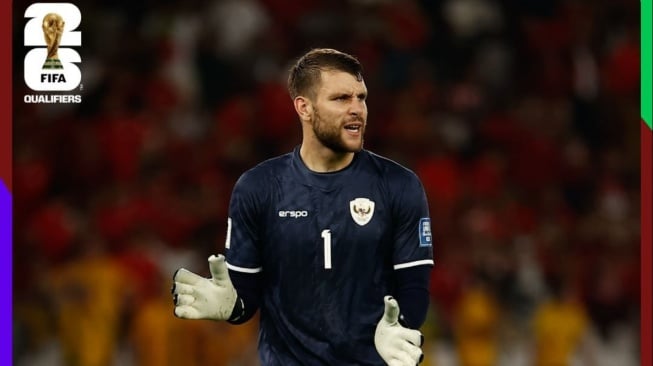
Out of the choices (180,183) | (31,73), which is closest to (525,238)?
(180,183)

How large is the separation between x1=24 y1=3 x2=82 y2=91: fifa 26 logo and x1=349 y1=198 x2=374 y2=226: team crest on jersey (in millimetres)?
1757

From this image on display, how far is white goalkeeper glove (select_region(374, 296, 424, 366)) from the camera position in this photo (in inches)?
175

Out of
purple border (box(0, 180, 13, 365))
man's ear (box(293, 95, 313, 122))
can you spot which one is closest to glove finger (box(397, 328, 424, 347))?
man's ear (box(293, 95, 313, 122))

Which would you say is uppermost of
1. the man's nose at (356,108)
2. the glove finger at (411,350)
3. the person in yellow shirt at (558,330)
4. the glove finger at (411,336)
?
the man's nose at (356,108)

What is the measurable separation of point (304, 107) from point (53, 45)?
1.58m

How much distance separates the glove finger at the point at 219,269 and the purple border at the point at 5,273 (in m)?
1.11

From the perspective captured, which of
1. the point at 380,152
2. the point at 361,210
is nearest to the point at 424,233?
the point at 361,210

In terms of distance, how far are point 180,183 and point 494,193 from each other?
2.28m

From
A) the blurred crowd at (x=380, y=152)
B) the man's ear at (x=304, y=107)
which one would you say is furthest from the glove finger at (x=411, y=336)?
the blurred crowd at (x=380, y=152)

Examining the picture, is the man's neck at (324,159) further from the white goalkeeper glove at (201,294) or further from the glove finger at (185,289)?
the glove finger at (185,289)

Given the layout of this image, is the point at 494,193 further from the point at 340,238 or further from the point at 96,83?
the point at 340,238

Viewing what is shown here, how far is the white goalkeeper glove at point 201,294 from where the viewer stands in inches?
183

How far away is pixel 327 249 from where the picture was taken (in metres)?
4.76

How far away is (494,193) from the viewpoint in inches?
376
